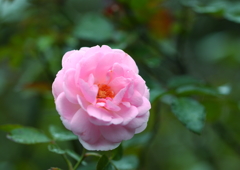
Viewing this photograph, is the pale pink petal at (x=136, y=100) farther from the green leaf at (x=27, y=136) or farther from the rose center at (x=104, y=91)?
the green leaf at (x=27, y=136)

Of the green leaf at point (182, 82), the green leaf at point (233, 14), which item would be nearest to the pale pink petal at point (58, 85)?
the green leaf at point (182, 82)

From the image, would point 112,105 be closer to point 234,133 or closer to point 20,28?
point 20,28

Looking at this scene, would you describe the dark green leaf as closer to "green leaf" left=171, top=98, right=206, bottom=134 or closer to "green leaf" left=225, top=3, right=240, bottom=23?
"green leaf" left=171, top=98, right=206, bottom=134

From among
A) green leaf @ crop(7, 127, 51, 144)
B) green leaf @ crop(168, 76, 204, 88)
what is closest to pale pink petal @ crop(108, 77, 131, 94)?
green leaf @ crop(7, 127, 51, 144)

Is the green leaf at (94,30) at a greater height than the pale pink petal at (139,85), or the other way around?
the pale pink petal at (139,85)

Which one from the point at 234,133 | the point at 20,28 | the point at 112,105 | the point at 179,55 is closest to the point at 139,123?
the point at 112,105

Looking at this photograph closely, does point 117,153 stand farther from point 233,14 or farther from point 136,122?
point 233,14
